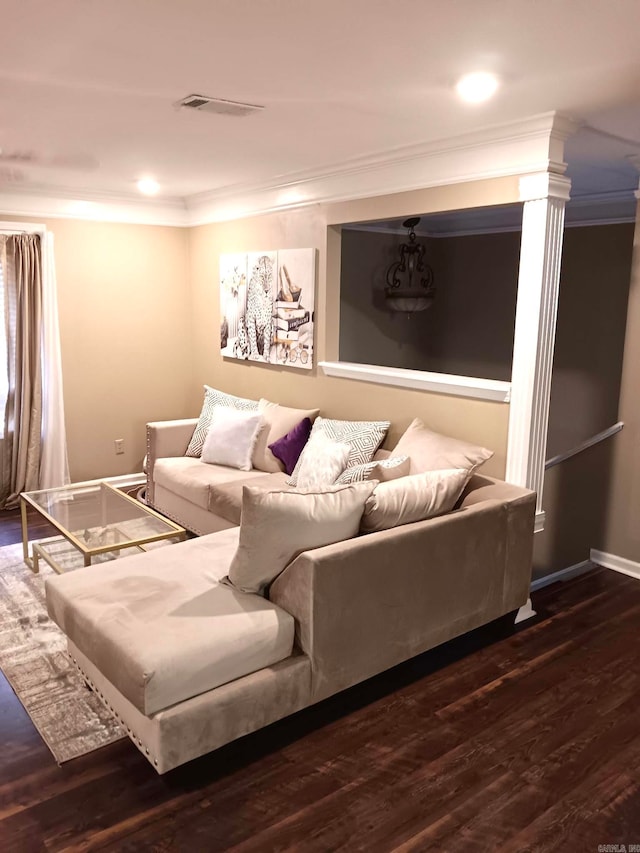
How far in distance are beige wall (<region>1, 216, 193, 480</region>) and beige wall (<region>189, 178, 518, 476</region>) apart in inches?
7.4

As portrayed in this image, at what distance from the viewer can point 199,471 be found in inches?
183

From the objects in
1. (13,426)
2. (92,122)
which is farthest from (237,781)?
(13,426)

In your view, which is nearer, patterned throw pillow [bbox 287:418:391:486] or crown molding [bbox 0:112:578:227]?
crown molding [bbox 0:112:578:227]

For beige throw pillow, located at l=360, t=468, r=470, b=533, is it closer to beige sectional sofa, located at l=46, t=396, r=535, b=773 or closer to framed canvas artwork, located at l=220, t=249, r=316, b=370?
beige sectional sofa, located at l=46, t=396, r=535, b=773

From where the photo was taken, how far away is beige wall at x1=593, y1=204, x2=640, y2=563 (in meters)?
4.10

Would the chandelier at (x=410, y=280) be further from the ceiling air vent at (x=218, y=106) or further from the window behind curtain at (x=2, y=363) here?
the window behind curtain at (x=2, y=363)

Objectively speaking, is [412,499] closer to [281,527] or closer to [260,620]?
[281,527]

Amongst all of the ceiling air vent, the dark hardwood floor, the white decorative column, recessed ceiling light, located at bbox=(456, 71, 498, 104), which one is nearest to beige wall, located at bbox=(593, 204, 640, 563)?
the white decorative column

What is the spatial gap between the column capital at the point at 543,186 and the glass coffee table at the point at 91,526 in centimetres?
244

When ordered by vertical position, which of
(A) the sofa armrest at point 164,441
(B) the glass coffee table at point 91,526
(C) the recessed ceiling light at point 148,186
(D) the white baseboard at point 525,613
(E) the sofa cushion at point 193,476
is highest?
(C) the recessed ceiling light at point 148,186

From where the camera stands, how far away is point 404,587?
9.29ft

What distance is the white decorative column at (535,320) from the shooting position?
3.25 meters

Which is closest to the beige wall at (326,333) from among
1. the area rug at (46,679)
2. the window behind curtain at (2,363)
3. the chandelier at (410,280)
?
the chandelier at (410,280)

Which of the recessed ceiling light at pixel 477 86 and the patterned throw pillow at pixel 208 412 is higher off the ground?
the recessed ceiling light at pixel 477 86
